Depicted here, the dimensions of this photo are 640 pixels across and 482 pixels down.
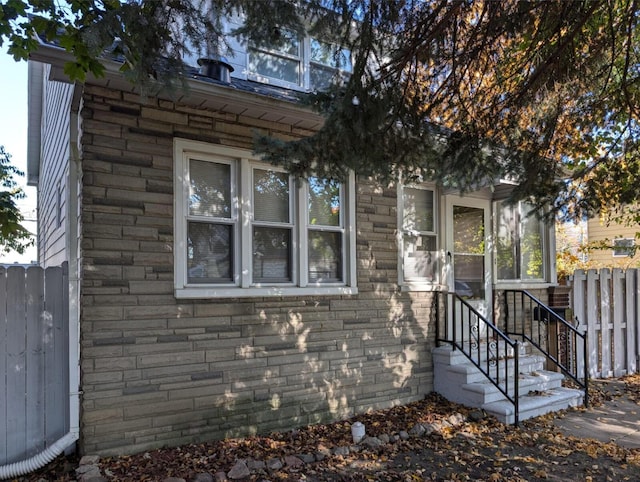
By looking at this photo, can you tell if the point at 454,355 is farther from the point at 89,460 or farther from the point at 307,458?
the point at 89,460

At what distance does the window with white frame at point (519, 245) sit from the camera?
718 centimetres

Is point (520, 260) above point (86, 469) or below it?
above

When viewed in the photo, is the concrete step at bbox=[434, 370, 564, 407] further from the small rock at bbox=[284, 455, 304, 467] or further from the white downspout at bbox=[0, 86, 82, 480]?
the white downspout at bbox=[0, 86, 82, 480]

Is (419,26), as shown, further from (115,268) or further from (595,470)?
(595,470)

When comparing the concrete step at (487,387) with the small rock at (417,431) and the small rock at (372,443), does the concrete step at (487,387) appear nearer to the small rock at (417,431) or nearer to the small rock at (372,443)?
the small rock at (417,431)

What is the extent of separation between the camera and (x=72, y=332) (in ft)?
12.6

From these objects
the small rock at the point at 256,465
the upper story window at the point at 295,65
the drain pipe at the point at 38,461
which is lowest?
the small rock at the point at 256,465

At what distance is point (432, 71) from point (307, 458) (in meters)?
3.97

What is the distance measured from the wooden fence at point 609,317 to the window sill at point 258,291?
4.48 metres

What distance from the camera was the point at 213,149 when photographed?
4.47 meters

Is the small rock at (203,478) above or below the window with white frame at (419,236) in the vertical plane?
below

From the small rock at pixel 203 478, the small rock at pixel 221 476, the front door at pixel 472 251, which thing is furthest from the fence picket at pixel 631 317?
the small rock at pixel 203 478

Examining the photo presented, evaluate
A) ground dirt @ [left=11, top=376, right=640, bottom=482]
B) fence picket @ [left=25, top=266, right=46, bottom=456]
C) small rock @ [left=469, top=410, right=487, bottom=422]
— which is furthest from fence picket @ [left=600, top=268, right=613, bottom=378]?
fence picket @ [left=25, top=266, right=46, bottom=456]

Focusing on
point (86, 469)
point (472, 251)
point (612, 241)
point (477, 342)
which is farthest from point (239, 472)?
point (612, 241)
